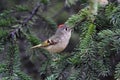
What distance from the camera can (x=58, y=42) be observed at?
2516 mm

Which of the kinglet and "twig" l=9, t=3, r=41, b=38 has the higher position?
"twig" l=9, t=3, r=41, b=38

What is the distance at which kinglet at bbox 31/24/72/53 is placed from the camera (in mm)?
2457

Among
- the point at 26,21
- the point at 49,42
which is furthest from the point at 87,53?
the point at 26,21

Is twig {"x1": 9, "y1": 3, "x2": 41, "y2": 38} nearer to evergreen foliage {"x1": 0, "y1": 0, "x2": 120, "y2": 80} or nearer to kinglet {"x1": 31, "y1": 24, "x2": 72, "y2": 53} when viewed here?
evergreen foliage {"x1": 0, "y1": 0, "x2": 120, "y2": 80}

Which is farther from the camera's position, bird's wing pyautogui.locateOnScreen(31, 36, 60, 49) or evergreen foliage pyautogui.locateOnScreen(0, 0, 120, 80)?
bird's wing pyautogui.locateOnScreen(31, 36, 60, 49)

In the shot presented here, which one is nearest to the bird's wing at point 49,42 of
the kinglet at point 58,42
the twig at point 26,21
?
the kinglet at point 58,42

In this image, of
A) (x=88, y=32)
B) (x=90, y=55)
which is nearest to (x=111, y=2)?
(x=88, y=32)

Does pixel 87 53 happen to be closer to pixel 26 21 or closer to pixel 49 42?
pixel 49 42

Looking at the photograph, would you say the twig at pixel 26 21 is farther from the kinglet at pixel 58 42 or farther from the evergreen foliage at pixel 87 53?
the kinglet at pixel 58 42

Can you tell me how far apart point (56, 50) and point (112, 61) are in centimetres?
52

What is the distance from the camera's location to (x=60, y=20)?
4121 millimetres

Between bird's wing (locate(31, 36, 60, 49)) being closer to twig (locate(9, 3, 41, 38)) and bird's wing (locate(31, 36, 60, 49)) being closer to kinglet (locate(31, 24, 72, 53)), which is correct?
kinglet (locate(31, 24, 72, 53))

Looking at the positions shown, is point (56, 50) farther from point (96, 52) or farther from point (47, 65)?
point (96, 52)

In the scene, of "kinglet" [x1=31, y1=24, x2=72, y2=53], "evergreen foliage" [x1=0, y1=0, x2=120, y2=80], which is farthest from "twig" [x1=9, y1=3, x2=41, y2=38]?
"kinglet" [x1=31, y1=24, x2=72, y2=53]
